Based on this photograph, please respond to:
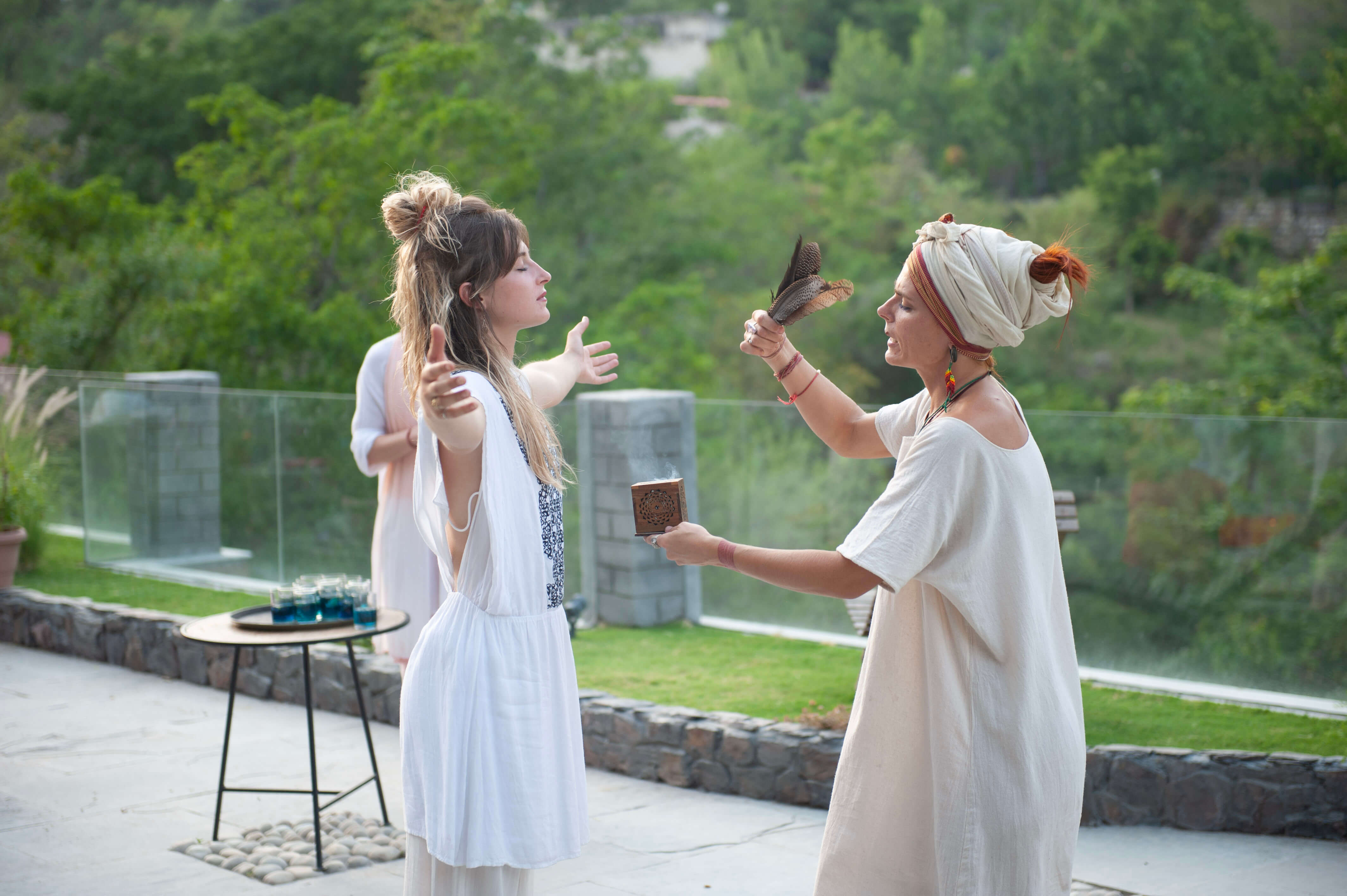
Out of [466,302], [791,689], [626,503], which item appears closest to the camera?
[466,302]

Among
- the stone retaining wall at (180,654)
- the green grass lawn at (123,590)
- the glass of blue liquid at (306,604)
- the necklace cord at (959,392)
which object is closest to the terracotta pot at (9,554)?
the stone retaining wall at (180,654)

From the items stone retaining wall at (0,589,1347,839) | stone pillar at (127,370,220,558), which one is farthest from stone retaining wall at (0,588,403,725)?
stone pillar at (127,370,220,558)

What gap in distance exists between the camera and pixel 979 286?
236cm

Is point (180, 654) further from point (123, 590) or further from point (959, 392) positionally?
point (959, 392)

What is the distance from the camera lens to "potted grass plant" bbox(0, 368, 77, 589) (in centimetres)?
868

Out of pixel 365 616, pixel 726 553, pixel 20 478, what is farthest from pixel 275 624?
pixel 20 478

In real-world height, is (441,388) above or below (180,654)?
above

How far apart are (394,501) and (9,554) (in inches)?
216

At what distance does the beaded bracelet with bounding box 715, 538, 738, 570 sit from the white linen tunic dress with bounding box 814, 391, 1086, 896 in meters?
0.23

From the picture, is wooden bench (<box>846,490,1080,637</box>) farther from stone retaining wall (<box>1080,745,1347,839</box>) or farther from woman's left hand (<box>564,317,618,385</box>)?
woman's left hand (<box>564,317,618,385</box>)

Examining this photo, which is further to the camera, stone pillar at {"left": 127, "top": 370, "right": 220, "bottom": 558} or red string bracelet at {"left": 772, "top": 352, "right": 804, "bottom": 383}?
stone pillar at {"left": 127, "top": 370, "right": 220, "bottom": 558}

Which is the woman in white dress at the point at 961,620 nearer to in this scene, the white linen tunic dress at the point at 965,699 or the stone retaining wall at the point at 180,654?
the white linen tunic dress at the point at 965,699

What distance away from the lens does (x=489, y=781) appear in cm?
257

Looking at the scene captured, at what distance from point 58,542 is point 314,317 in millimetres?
6415
